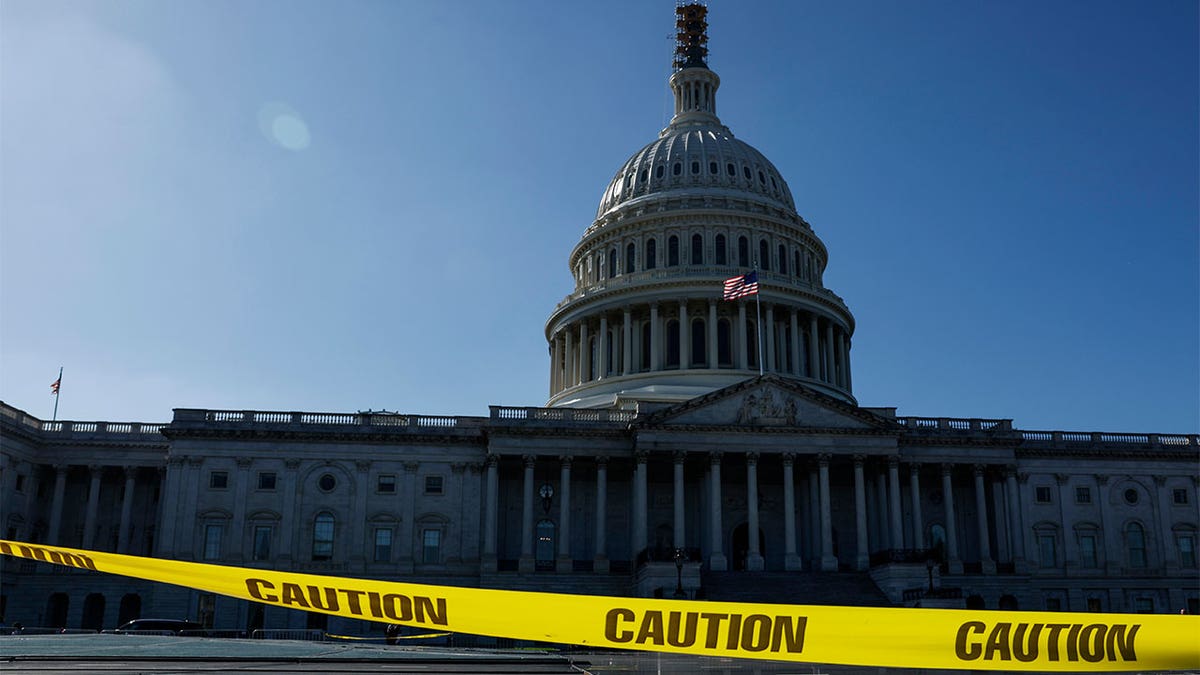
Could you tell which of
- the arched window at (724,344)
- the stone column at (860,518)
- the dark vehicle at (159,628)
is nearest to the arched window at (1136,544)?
the stone column at (860,518)

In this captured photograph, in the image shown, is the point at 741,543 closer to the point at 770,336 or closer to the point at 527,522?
the point at 527,522

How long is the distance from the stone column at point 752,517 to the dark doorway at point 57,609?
4116cm

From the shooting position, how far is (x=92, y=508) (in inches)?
2514

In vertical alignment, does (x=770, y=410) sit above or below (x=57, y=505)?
above

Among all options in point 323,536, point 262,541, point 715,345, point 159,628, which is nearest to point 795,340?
point 715,345

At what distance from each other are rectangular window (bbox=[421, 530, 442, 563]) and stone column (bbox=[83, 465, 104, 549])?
2119 centimetres

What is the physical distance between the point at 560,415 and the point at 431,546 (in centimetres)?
1120

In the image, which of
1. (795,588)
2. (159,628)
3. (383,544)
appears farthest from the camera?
(383,544)

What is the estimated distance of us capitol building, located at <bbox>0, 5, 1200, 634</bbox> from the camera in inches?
2315

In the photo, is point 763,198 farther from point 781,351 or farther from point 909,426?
point 909,426

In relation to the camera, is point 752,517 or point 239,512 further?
point 239,512

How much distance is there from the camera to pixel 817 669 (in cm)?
1744

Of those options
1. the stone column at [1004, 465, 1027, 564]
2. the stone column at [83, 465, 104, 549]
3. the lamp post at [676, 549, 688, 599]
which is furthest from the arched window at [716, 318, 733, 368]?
the stone column at [83, 465, 104, 549]

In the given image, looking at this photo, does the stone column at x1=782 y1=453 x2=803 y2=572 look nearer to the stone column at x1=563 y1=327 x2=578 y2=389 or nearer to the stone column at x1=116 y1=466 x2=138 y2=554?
the stone column at x1=563 y1=327 x2=578 y2=389
